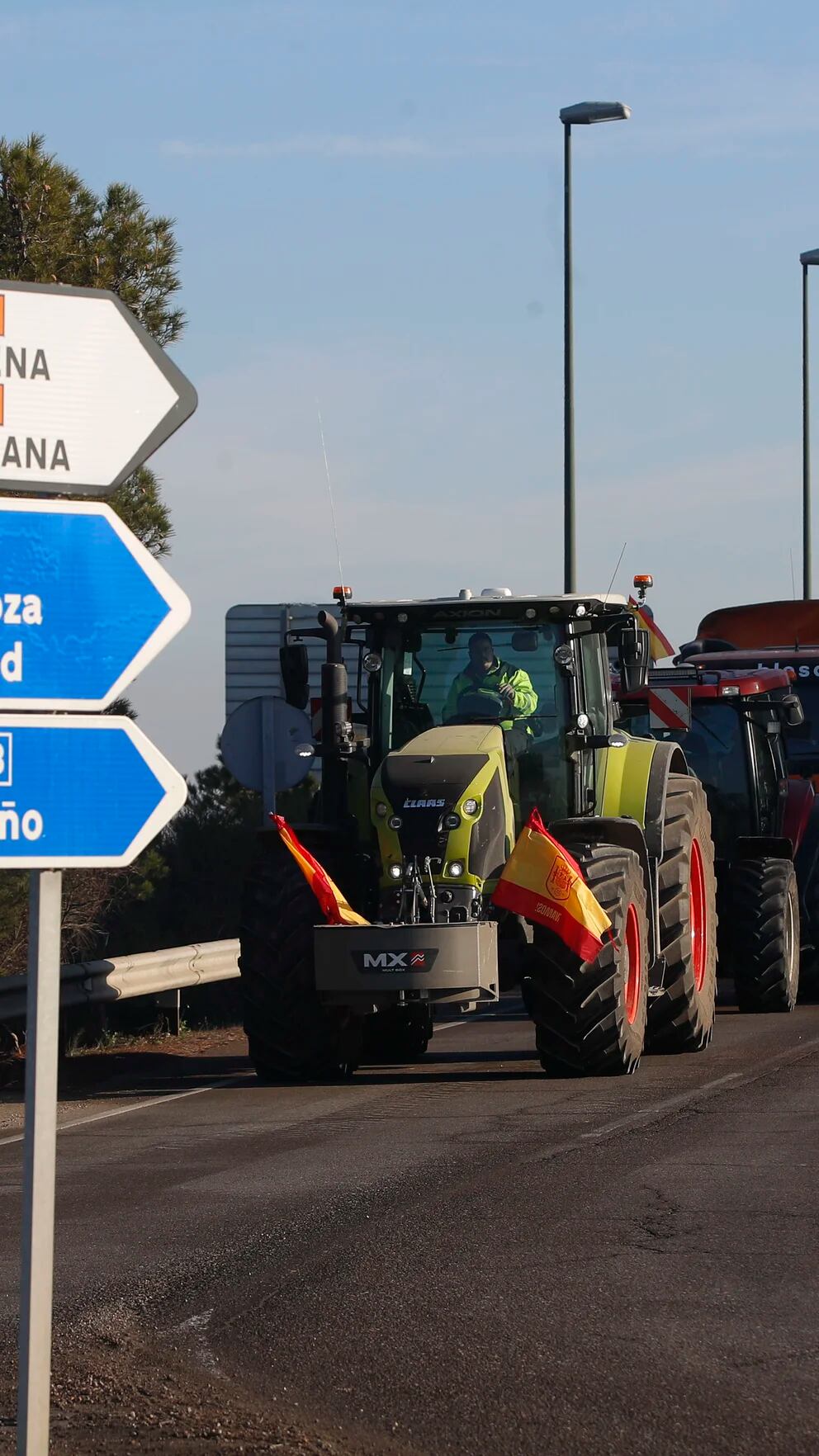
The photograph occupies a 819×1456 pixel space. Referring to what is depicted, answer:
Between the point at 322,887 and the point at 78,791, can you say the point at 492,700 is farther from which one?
the point at 78,791

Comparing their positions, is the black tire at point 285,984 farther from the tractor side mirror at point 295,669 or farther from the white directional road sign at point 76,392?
the white directional road sign at point 76,392

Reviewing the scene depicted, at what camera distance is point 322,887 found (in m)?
11.6

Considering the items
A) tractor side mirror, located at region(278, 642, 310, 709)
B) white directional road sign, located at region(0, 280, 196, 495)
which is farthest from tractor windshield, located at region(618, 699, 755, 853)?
white directional road sign, located at region(0, 280, 196, 495)

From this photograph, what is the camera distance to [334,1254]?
7145 mm

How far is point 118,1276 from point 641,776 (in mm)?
6916

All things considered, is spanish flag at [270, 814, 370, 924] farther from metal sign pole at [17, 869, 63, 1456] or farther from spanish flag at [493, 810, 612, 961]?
metal sign pole at [17, 869, 63, 1456]

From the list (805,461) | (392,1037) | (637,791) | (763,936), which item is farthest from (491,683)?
(805,461)

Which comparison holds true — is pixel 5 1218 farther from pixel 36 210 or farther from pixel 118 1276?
pixel 36 210

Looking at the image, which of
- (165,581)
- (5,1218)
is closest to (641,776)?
(5,1218)

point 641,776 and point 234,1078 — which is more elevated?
point 641,776

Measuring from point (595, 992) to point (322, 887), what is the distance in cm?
162

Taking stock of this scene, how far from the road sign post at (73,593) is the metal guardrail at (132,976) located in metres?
8.13

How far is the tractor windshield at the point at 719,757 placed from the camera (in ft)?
55.1

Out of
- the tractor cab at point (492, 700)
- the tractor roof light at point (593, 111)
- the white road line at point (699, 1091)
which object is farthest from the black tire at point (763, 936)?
the tractor roof light at point (593, 111)
